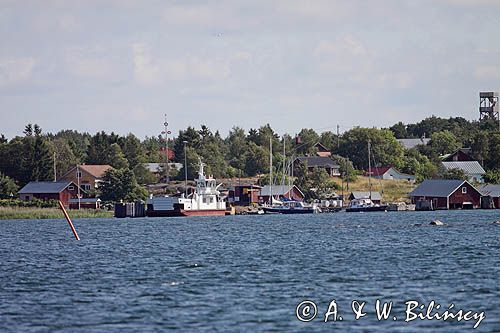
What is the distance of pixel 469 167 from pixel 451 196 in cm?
2730

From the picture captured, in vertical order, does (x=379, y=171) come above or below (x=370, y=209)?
above

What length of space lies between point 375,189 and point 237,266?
122218mm

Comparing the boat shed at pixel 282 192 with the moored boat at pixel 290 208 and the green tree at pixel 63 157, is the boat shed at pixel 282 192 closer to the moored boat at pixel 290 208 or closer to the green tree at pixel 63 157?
the moored boat at pixel 290 208

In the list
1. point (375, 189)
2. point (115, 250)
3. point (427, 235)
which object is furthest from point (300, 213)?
point (115, 250)

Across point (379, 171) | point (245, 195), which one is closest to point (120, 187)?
point (245, 195)

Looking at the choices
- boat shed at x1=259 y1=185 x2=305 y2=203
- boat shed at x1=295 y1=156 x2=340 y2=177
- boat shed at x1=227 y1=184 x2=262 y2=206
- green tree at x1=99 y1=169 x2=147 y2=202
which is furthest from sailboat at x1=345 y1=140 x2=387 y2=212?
green tree at x1=99 y1=169 x2=147 y2=202

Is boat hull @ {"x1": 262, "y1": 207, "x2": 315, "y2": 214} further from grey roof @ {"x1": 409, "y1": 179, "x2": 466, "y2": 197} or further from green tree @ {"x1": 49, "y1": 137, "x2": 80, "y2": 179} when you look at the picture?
green tree @ {"x1": 49, "y1": 137, "x2": 80, "y2": 179}

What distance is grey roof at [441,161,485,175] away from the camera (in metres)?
179

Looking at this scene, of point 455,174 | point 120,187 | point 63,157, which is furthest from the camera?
point 63,157

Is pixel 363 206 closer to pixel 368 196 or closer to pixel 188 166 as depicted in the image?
pixel 368 196

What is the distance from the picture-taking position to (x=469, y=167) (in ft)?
592

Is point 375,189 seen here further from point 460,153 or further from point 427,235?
point 427,235

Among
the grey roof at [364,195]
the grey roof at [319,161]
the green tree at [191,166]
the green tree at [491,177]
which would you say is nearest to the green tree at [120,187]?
the green tree at [191,166]

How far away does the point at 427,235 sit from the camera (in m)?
80.4
